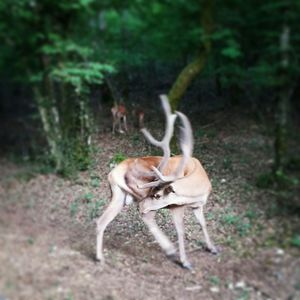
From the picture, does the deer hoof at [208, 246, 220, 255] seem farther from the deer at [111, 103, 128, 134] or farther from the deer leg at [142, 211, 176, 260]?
the deer at [111, 103, 128, 134]

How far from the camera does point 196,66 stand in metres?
1.82

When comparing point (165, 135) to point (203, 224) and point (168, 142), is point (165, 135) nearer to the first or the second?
point (168, 142)

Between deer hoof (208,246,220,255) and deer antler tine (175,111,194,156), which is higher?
deer antler tine (175,111,194,156)

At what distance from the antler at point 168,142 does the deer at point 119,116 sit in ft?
0.33

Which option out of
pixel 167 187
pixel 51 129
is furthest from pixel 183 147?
pixel 51 129

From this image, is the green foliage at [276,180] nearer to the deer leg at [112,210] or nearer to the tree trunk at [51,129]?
the deer leg at [112,210]

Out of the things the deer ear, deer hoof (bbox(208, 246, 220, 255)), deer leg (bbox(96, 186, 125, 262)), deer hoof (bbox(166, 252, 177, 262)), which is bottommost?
deer hoof (bbox(166, 252, 177, 262))

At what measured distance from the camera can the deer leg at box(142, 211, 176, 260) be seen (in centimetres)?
194

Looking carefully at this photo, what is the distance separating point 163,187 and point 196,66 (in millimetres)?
486

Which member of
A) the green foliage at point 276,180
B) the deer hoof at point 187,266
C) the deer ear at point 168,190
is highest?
the green foliage at point 276,180

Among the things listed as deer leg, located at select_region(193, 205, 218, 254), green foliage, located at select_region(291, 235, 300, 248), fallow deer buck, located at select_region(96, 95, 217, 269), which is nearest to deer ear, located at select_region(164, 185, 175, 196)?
fallow deer buck, located at select_region(96, 95, 217, 269)

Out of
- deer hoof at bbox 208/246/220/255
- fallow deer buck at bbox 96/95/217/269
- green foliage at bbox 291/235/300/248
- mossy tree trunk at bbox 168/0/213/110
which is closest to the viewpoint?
green foliage at bbox 291/235/300/248

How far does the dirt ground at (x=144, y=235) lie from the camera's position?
160cm

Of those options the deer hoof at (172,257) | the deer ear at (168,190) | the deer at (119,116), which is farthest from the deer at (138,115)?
the deer hoof at (172,257)
